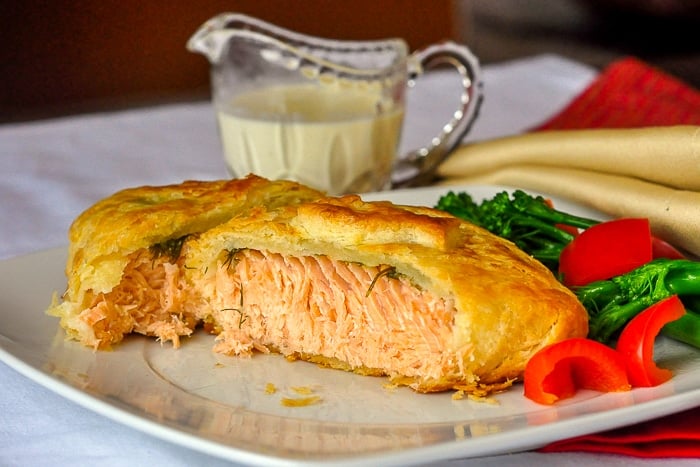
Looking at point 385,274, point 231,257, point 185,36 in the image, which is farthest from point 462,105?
point 185,36

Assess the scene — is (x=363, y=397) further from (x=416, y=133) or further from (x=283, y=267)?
(x=416, y=133)

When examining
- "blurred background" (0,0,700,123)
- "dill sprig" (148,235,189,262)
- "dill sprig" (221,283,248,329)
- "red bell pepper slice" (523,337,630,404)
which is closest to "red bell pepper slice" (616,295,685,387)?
"red bell pepper slice" (523,337,630,404)

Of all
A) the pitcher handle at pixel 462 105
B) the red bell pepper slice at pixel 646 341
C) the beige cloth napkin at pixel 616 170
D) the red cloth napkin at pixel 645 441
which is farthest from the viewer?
the pitcher handle at pixel 462 105

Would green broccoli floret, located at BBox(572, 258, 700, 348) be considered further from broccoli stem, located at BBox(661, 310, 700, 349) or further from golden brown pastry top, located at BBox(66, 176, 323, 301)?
golden brown pastry top, located at BBox(66, 176, 323, 301)

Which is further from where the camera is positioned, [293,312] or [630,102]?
[630,102]

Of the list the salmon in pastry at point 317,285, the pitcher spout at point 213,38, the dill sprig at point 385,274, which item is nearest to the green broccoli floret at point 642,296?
the salmon in pastry at point 317,285

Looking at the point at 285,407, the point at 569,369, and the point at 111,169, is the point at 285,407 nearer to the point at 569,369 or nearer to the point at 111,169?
the point at 569,369

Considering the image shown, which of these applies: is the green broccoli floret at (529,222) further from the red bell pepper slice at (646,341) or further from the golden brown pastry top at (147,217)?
the red bell pepper slice at (646,341)
